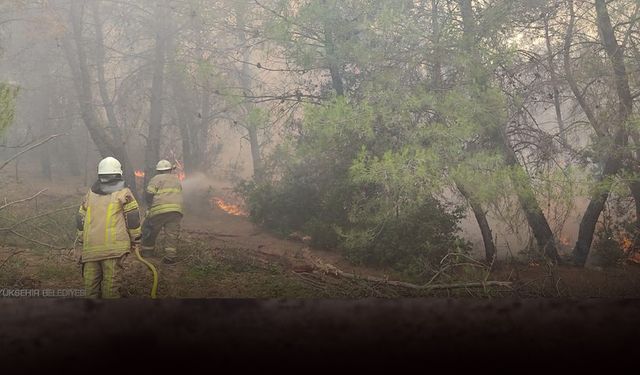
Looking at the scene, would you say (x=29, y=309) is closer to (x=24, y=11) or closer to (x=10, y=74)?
(x=10, y=74)

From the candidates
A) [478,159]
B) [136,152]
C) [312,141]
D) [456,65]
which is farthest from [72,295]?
[456,65]

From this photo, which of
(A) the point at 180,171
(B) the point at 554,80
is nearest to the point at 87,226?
(A) the point at 180,171

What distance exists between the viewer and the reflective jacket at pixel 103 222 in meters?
4.21

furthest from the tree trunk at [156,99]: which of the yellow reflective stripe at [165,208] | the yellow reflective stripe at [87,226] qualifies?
the yellow reflective stripe at [87,226]

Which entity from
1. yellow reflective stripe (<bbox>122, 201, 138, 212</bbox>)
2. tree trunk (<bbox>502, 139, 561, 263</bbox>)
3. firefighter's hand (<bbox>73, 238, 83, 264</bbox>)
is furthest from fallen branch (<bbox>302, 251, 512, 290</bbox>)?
firefighter's hand (<bbox>73, 238, 83, 264</bbox>)

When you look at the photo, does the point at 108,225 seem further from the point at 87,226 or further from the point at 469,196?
the point at 469,196

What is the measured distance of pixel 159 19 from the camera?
16.8 ft

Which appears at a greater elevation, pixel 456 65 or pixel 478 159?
pixel 456 65

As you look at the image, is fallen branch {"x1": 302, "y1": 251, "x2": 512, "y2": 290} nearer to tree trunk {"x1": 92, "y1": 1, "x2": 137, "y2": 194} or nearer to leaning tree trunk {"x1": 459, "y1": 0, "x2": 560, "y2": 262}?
leaning tree trunk {"x1": 459, "y1": 0, "x2": 560, "y2": 262}

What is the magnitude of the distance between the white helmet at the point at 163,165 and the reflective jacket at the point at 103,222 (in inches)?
22.5

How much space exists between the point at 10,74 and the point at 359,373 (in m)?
4.32

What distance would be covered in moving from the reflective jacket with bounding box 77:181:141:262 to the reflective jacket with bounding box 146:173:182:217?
0.34 metres

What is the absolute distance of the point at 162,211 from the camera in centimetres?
458

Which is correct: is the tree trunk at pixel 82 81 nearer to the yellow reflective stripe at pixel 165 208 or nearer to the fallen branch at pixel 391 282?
the yellow reflective stripe at pixel 165 208
